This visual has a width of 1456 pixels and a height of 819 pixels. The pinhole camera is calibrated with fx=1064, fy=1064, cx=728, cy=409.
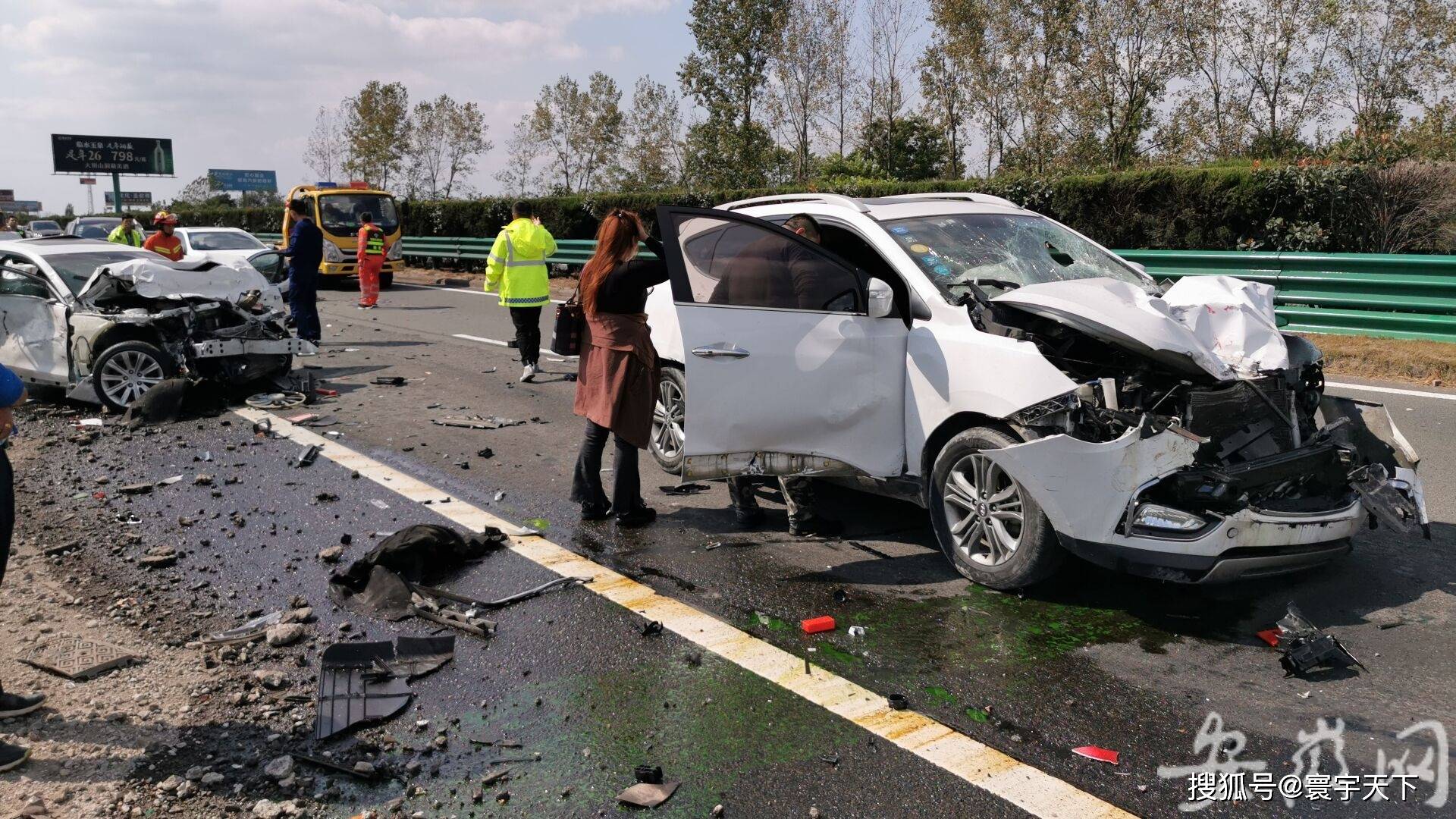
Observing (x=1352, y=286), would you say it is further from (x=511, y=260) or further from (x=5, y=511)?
(x=5, y=511)

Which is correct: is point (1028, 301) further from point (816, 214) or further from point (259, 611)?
point (259, 611)

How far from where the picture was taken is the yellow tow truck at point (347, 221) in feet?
82.1

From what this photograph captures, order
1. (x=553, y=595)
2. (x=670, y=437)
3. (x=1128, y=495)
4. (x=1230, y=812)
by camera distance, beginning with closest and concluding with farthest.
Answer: (x=1230, y=812) < (x=1128, y=495) < (x=553, y=595) < (x=670, y=437)

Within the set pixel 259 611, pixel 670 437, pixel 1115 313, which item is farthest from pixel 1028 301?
pixel 259 611

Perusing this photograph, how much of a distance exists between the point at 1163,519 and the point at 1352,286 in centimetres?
954

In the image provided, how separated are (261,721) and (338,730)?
0.33 m

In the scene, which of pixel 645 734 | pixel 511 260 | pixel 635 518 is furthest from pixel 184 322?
pixel 645 734

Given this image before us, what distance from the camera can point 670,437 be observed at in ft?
23.2

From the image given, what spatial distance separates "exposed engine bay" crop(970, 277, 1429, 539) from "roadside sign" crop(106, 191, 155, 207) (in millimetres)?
94063

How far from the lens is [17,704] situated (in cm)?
385

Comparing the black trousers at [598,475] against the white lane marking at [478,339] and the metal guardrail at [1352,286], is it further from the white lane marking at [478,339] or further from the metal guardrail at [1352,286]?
the white lane marking at [478,339]

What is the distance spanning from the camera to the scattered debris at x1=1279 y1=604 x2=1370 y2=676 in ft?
13.1

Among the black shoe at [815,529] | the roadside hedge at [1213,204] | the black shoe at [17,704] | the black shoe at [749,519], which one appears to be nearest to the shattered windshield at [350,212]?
the roadside hedge at [1213,204]

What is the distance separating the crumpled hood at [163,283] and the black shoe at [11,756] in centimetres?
746
